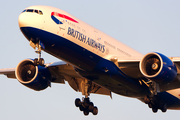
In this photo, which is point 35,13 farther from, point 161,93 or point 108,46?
point 161,93

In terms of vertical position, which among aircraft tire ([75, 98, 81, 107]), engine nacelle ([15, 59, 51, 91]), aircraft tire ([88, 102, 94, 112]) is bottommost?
aircraft tire ([88, 102, 94, 112])

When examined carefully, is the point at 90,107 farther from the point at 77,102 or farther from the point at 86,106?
the point at 77,102

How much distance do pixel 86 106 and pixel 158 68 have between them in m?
9.46

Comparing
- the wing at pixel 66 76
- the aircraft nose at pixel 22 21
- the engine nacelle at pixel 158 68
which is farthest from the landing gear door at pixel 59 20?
the engine nacelle at pixel 158 68

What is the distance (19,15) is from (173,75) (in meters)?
12.8

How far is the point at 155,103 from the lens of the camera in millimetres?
35094

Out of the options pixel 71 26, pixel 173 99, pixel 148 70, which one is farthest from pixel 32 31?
pixel 173 99

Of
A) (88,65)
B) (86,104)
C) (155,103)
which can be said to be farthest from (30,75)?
(155,103)

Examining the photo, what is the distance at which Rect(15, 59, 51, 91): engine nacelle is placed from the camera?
1378 inches

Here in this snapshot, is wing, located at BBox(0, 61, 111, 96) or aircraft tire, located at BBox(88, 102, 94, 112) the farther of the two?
aircraft tire, located at BBox(88, 102, 94, 112)

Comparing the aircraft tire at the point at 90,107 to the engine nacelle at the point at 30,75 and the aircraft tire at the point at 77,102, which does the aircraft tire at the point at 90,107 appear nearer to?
the aircraft tire at the point at 77,102

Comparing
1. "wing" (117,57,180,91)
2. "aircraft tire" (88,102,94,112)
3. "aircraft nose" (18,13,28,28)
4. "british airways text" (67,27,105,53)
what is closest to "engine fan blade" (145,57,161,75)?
"wing" (117,57,180,91)

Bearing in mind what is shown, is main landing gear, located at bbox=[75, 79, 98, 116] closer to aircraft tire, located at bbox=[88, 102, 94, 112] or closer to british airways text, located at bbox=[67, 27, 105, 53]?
aircraft tire, located at bbox=[88, 102, 94, 112]

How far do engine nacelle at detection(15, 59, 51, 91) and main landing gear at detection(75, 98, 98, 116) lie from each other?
4099 mm
